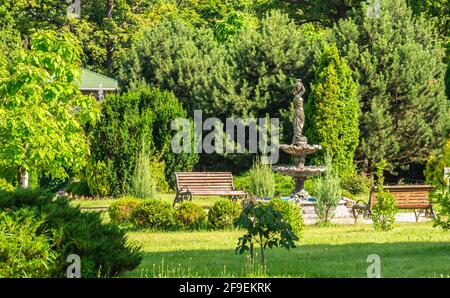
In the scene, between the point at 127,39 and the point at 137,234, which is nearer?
the point at 137,234

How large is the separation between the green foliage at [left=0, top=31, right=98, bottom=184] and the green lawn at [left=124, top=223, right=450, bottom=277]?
99.0 inches

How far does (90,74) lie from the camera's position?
148ft

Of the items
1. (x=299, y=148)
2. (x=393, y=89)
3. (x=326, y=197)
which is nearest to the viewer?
(x=326, y=197)

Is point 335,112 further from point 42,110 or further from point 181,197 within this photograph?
point 42,110

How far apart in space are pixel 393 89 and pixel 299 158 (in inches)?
258

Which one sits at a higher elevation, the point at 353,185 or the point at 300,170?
the point at 300,170

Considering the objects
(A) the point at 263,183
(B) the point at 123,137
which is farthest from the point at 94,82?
(A) the point at 263,183

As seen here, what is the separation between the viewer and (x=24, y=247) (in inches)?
348

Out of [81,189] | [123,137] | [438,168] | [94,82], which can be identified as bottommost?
[81,189]

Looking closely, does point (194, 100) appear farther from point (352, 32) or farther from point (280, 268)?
point (280, 268)

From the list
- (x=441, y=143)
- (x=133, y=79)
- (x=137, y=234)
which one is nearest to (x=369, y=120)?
(x=441, y=143)

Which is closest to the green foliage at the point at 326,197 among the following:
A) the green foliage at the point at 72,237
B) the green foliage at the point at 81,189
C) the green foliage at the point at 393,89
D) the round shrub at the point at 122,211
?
the round shrub at the point at 122,211

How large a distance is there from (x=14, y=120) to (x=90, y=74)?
28.3 meters

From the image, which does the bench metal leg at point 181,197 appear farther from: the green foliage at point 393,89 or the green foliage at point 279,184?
the green foliage at point 393,89
